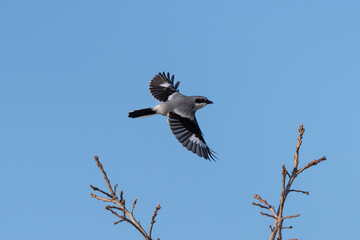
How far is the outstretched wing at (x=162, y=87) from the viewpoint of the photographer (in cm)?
1052

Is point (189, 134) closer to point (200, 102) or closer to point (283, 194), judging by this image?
point (200, 102)

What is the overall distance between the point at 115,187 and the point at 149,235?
0.84 m

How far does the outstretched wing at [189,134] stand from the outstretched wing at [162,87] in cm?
143

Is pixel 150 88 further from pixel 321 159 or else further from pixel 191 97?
pixel 321 159

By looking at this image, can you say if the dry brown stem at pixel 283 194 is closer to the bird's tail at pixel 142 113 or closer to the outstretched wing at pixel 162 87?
the bird's tail at pixel 142 113

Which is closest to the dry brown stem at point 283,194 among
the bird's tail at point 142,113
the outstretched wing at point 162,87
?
the bird's tail at point 142,113

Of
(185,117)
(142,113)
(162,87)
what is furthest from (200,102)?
(162,87)

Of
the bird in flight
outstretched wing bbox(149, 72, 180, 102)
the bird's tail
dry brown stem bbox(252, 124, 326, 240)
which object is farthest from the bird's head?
dry brown stem bbox(252, 124, 326, 240)

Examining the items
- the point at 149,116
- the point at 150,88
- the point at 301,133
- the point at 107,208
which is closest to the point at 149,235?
the point at 107,208

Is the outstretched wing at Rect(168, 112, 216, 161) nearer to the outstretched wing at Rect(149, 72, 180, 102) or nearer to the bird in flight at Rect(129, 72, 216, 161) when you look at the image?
the bird in flight at Rect(129, 72, 216, 161)

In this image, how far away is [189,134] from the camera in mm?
9094

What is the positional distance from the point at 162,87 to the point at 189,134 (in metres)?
2.42

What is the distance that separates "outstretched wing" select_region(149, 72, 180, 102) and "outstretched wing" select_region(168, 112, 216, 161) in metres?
1.43

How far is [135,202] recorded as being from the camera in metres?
4.20
